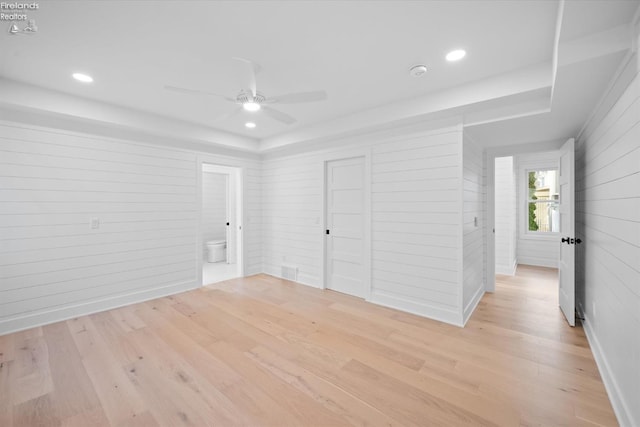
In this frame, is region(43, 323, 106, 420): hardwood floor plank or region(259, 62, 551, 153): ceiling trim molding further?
region(259, 62, 551, 153): ceiling trim molding

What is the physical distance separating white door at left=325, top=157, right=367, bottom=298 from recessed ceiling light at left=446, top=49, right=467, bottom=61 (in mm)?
1857

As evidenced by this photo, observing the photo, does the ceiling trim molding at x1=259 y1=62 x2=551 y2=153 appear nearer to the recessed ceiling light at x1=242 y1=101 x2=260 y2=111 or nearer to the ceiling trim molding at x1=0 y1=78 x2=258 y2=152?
the recessed ceiling light at x1=242 y1=101 x2=260 y2=111

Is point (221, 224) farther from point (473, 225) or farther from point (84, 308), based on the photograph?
point (473, 225)

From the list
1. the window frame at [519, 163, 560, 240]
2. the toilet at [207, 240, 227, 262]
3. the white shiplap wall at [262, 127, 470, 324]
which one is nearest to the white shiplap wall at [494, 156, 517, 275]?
the window frame at [519, 163, 560, 240]

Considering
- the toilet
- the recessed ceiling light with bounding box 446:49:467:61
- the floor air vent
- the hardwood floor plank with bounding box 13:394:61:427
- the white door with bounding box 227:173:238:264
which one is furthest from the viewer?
the toilet

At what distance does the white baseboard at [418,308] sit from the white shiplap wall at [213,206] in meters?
4.79

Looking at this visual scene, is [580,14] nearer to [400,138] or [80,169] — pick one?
[400,138]

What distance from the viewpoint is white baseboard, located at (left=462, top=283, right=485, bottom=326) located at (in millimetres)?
3158

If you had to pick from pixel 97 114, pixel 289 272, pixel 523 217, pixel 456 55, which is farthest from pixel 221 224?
pixel 523 217

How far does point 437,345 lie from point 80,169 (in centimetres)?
461

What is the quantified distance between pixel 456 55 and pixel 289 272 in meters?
4.04

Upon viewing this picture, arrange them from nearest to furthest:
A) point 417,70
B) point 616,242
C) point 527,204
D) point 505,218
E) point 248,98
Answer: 1. point 616,242
2. point 248,98
3. point 417,70
4. point 505,218
5. point 527,204

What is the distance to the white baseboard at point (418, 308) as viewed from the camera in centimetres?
314

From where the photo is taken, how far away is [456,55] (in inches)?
89.7
